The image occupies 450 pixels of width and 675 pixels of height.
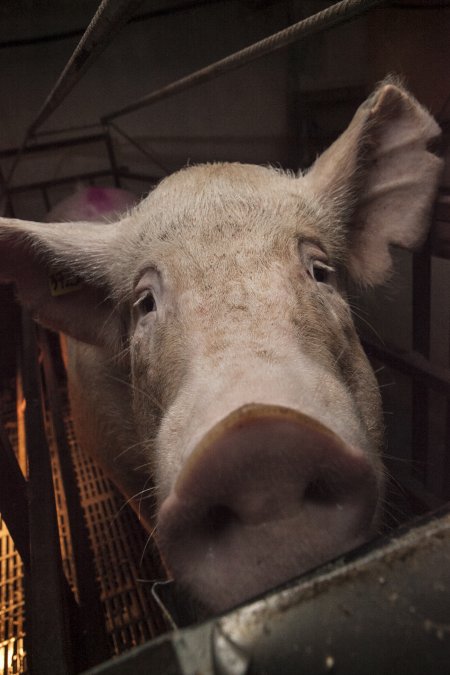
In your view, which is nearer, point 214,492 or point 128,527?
point 214,492

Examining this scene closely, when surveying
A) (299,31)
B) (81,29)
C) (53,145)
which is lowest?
(53,145)

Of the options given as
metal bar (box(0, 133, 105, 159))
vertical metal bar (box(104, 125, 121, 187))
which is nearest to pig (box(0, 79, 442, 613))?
metal bar (box(0, 133, 105, 159))

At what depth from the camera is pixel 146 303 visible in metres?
1.74

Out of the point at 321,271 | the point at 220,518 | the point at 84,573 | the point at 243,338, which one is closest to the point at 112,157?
the point at 321,271

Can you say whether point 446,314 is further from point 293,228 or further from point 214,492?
point 214,492

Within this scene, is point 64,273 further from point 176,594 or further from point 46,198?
point 46,198

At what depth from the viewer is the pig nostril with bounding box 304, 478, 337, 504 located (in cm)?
95

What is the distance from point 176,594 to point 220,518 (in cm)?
21

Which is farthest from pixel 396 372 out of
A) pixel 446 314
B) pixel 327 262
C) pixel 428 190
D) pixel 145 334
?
pixel 145 334

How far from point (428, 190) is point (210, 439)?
5.76 feet

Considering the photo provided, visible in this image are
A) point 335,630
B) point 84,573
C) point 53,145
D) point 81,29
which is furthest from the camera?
point 53,145

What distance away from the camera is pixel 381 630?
52cm

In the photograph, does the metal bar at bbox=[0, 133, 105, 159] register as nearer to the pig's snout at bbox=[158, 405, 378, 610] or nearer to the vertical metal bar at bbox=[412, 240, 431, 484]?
the vertical metal bar at bbox=[412, 240, 431, 484]

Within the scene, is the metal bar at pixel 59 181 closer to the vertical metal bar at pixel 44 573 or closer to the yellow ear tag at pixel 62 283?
the yellow ear tag at pixel 62 283
